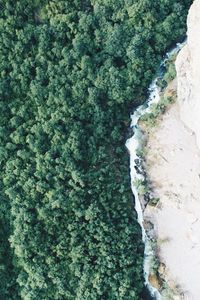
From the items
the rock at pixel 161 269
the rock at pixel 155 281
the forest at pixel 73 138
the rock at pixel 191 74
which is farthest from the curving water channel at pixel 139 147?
the rock at pixel 191 74

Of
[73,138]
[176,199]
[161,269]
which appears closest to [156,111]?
[73,138]

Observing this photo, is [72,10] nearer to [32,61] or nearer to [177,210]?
[32,61]

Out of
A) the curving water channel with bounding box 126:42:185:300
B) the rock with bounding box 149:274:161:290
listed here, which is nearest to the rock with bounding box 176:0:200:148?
the curving water channel with bounding box 126:42:185:300

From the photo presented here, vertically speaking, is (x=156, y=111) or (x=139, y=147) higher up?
(x=156, y=111)

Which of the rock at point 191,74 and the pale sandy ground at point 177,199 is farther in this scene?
the pale sandy ground at point 177,199

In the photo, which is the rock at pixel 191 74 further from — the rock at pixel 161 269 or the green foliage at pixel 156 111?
the rock at pixel 161 269

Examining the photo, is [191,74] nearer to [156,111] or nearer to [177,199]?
[156,111]
